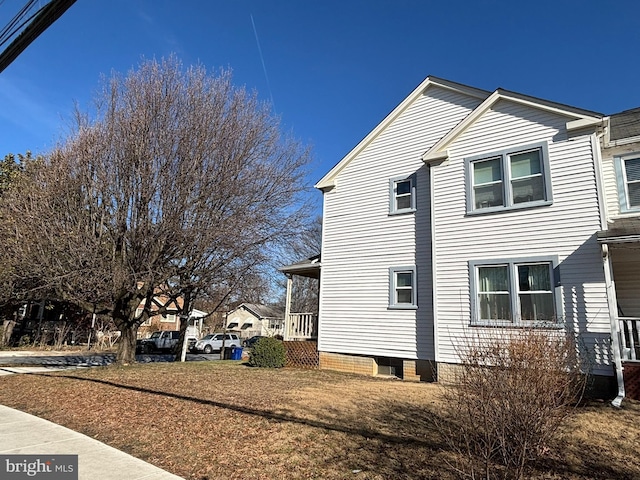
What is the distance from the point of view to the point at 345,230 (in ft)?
48.8

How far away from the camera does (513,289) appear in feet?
34.7

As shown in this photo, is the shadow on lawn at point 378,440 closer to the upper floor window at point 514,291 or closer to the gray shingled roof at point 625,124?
the upper floor window at point 514,291

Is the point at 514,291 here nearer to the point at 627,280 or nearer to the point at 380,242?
the point at 627,280

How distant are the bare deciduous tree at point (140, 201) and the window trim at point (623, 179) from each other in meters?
11.2

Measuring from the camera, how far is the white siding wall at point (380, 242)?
1266 centimetres

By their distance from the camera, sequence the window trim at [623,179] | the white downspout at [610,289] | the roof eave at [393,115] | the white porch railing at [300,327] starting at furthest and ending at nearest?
the white porch railing at [300,327], the roof eave at [393,115], the window trim at [623,179], the white downspout at [610,289]

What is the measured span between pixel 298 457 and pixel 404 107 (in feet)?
40.6

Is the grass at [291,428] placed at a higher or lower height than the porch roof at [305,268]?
lower

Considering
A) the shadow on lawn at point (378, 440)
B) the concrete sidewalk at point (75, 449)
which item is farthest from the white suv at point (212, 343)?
the concrete sidewalk at point (75, 449)

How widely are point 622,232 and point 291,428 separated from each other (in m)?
8.49

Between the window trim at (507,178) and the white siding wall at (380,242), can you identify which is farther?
the white siding wall at (380,242)

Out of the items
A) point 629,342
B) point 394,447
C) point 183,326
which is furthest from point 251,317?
point 394,447

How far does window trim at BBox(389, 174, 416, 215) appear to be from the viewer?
1333cm

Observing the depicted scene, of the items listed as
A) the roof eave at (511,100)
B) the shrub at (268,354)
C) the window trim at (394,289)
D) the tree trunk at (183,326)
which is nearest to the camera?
the roof eave at (511,100)
